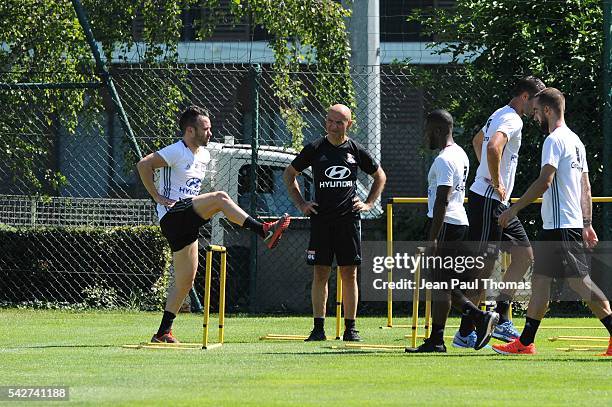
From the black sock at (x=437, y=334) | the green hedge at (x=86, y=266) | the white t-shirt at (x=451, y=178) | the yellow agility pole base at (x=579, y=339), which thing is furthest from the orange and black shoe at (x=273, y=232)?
the green hedge at (x=86, y=266)

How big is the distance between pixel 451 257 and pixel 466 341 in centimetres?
71

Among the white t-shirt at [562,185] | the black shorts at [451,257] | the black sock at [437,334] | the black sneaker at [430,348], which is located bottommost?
the black sneaker at [430,348]

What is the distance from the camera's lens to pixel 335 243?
1084cm

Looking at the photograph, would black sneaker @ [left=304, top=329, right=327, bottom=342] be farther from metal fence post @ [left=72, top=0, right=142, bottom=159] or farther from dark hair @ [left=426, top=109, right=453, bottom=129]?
metal fence post @ [left=72, top=0, right=142, bottom=159]

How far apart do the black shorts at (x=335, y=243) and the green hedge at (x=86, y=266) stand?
4388 mm

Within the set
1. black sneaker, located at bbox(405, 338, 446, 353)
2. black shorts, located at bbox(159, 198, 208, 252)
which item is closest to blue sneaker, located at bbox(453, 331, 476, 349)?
black sneaker, located at bbox(405, 338, 446, 353)

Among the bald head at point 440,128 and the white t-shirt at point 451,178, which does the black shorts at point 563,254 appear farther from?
the bald head at point 440,128

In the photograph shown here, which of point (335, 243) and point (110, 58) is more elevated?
point (110, 58)

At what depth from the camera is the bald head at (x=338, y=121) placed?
10.8m

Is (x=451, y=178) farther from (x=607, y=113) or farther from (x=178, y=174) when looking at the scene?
(x=607, y=113)

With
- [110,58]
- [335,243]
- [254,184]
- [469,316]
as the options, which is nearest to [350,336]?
[335,243]

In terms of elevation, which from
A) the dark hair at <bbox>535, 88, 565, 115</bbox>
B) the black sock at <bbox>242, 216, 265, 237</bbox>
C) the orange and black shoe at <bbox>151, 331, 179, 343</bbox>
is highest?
the dark hair at <bbox>535, 88, 565, 115</bbox>

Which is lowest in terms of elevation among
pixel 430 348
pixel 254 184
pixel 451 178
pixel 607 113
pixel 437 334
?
pixel 430 348

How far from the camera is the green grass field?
21.6ft
